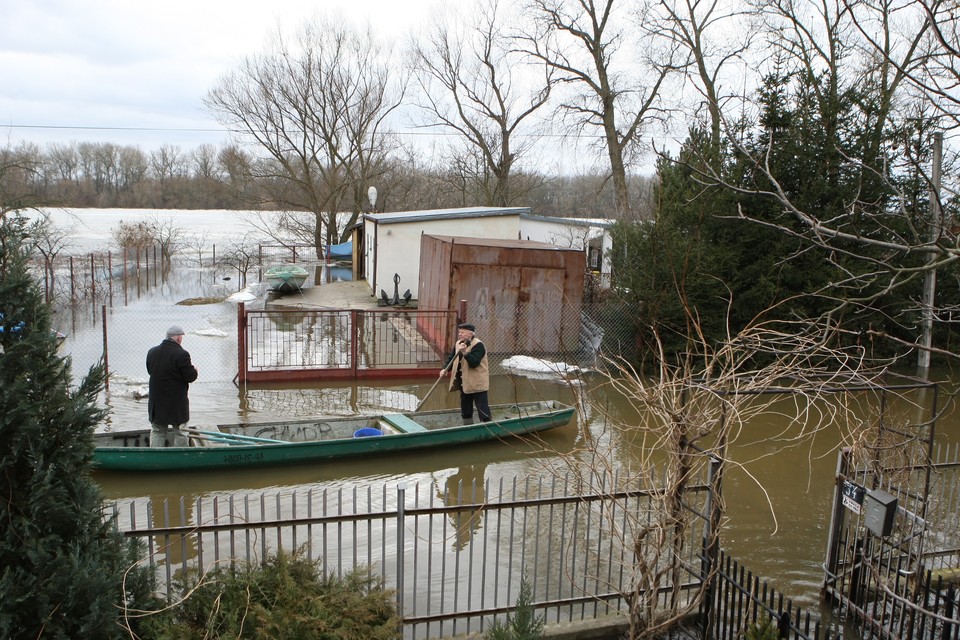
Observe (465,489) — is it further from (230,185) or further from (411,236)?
(230,185)

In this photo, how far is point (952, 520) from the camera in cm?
800

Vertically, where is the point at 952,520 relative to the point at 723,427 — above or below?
below

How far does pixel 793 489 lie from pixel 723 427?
5.51m

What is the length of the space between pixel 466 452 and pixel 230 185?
34906 millimetres

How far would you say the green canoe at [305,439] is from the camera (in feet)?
28.0

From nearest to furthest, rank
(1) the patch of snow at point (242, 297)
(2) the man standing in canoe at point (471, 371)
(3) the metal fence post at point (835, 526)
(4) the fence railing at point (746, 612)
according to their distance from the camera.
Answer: (4) the fence railing at point (746, 612)
(3) the metal fence post at point (835, 526)
(2) the man standing in canoe at point (471, 371)
(1) the patch of snow at point (242, 297)

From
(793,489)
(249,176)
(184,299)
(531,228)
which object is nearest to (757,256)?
(793,489)

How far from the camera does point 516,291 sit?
15625 millimetres

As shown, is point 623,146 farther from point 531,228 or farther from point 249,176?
point 249,176

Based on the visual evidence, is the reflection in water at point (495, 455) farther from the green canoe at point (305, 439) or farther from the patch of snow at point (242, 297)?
the patch of snow at point (242, 297)

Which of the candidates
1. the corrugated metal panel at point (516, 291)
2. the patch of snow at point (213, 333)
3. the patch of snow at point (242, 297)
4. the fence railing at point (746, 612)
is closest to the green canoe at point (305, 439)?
the fence railing at point (746, 612)

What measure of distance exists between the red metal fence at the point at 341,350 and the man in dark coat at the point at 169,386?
12.4ft

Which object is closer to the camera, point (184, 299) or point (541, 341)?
point (541, 341)

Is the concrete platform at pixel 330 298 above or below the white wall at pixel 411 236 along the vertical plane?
below
